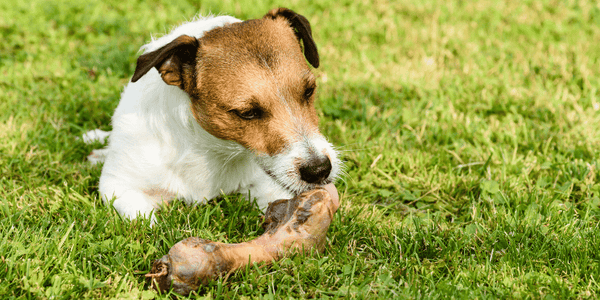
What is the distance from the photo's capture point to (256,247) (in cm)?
257

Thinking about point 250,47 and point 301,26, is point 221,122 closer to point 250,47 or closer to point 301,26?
point 250,47

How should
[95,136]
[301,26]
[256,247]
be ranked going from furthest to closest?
[95,136]
[301,26]
[256,247]

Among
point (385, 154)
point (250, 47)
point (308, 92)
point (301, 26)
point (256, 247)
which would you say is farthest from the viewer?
point (385, 154)

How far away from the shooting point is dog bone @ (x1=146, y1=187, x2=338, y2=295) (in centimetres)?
235

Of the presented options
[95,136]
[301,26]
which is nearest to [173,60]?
[301,26]

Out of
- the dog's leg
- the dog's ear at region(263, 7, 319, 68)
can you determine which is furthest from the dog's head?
the dog's leg

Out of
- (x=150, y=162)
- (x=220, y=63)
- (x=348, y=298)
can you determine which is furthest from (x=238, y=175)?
(x=348, y=298)

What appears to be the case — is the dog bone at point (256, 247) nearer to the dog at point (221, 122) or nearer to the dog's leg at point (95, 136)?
the dog at point (221, 122)

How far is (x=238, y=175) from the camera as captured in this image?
3.44 m

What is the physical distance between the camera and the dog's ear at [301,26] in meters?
3.36

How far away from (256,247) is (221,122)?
76 centimetres

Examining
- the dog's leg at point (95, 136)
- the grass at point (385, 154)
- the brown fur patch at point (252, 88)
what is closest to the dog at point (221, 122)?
the brown fur patch at point (252, 88)

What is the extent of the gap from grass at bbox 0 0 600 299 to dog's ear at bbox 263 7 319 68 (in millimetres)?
884

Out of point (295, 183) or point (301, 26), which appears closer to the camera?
point (295, 183)
